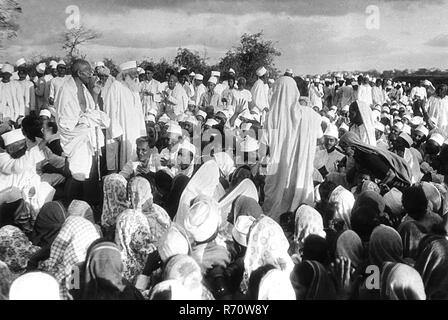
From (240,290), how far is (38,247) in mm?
1384

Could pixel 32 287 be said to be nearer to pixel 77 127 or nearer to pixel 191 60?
pixel 77 127

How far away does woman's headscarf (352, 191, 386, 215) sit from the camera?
4086mm

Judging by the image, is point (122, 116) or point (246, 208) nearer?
point (246, 208)

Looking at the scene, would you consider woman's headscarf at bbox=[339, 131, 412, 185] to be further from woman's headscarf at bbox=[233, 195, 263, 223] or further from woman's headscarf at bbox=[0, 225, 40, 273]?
woman's headscarf at bbox=[0, 225, 40, 273]

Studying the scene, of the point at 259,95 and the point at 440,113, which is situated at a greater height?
the point at 259,95

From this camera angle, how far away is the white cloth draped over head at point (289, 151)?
5297 mm

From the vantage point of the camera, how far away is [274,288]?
9.33ft

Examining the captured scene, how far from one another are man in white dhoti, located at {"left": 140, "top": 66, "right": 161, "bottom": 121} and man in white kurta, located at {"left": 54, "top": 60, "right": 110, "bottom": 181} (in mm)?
2785

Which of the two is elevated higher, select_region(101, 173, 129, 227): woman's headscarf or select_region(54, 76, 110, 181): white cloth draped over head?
select_region(54, 76, 110, 181): white cloth draped over head

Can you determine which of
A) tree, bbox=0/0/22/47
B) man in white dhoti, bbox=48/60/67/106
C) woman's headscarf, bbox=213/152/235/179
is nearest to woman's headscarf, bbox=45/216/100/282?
woman's headscarf, bbox=213/152/235/179

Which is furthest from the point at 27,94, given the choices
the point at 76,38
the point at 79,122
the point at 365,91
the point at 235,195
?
the point at 365,91

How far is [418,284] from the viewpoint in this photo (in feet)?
9.40

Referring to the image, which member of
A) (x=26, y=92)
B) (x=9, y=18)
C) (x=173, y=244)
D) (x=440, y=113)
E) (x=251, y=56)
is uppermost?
(x=9, y=18)

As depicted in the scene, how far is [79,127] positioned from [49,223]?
2053 mm
